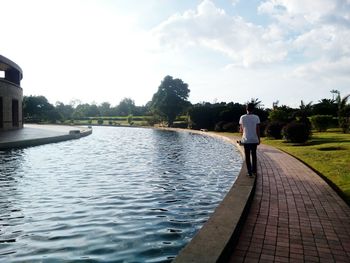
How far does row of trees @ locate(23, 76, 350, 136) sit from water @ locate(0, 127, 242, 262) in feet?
59.4

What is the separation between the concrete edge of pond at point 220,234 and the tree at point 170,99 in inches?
2315

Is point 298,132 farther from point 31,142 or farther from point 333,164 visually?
point 31,142

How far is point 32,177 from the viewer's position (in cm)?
1196

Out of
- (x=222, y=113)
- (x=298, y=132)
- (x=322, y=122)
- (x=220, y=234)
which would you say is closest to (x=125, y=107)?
(x=222, y=113)

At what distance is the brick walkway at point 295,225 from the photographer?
188 inches

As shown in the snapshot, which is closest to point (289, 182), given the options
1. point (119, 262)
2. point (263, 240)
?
point (263, 240)

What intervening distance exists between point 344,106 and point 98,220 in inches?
1132

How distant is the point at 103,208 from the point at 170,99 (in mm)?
59831

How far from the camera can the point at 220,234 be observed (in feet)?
16.5

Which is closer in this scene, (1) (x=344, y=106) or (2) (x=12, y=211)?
(2) (x=12, y=211)

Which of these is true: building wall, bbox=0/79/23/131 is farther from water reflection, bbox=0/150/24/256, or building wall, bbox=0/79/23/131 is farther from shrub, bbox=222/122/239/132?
shrub, bbox=222/122/239/132

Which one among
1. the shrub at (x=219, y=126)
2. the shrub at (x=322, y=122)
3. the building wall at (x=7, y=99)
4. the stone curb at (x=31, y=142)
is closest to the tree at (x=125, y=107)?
the shrub at (x=219, y=126)

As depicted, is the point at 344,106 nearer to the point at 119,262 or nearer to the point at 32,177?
the point at 32,177

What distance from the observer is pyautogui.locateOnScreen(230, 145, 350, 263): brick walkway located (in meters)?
4.78
